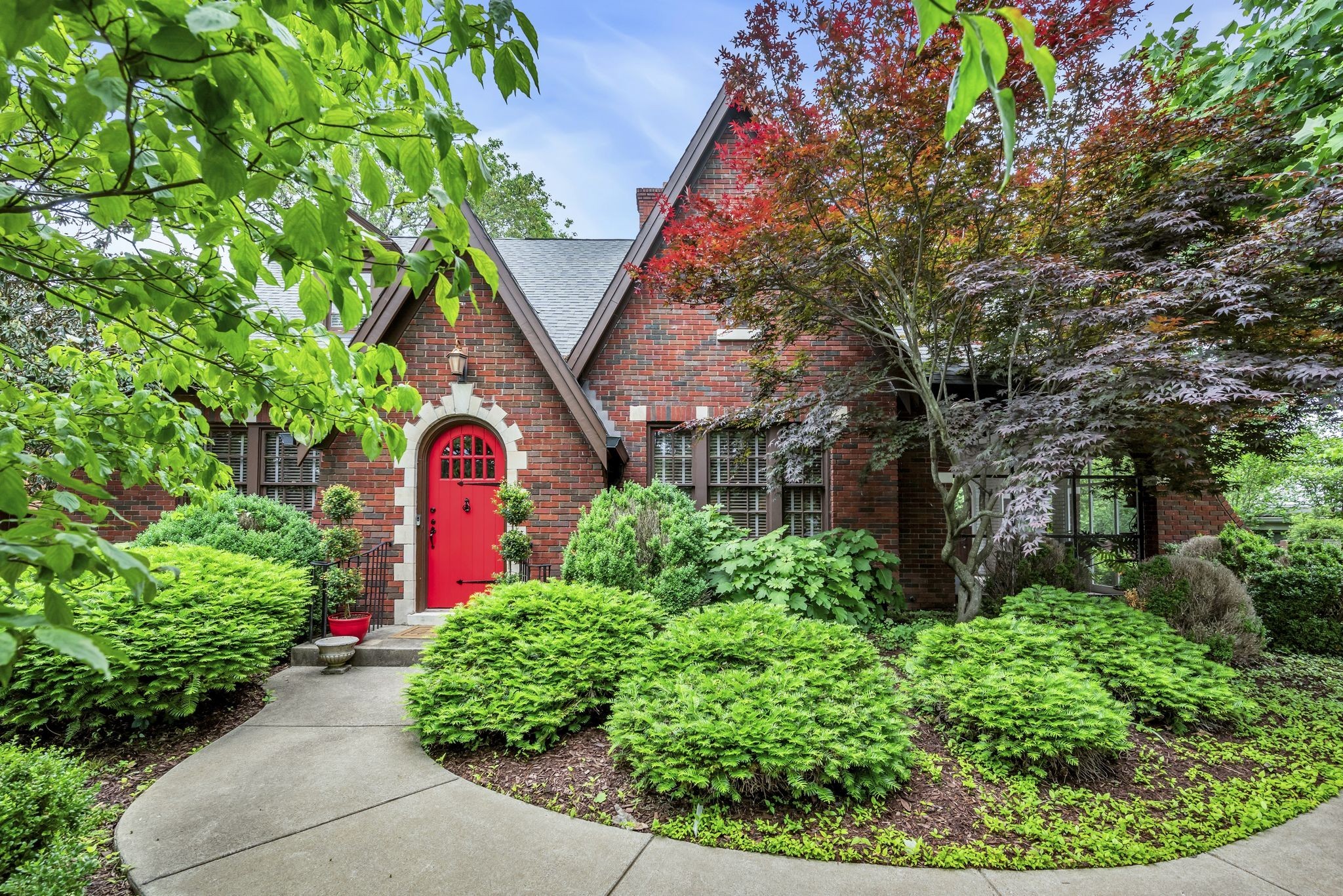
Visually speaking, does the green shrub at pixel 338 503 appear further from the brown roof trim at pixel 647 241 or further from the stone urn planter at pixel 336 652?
the brown roof trim at pixel 647 241

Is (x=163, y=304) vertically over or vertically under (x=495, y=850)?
over

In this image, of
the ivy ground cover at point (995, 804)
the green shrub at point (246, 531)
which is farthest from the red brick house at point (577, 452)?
the ivy ground cover at point (995, 804)

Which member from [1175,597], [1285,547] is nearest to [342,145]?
[1175,597]

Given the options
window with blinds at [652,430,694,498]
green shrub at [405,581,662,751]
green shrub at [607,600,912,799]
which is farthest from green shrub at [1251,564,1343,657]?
green shrub at [405,581,662,751]

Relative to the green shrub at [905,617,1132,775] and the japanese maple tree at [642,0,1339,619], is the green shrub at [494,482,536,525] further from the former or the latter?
the green shrub at [905,617,1132,775]

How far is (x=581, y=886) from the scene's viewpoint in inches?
107

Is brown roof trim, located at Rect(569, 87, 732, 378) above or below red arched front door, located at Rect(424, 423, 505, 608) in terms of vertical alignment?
above

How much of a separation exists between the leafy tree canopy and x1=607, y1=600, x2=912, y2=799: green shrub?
2397 mm

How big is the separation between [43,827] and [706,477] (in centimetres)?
689

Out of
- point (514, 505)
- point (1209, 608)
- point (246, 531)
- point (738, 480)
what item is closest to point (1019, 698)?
point (1209, 608)

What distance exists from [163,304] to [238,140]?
2.23ft

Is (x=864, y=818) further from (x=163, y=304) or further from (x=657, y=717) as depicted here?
(x=163, y=304)

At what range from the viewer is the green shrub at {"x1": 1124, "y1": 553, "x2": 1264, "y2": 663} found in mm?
5973

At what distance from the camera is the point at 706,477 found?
860 centimetres
